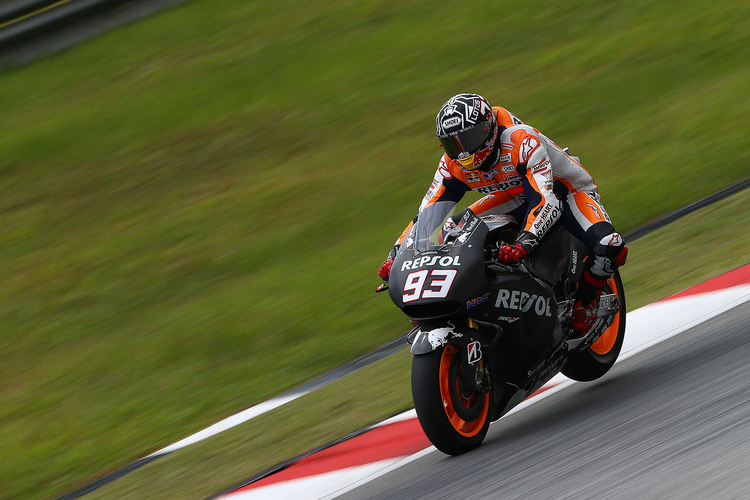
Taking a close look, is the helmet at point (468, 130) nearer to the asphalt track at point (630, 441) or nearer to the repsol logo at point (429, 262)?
the repsol logo at point (429, 262)

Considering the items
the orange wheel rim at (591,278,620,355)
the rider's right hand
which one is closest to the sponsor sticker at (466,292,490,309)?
the rider's right hand

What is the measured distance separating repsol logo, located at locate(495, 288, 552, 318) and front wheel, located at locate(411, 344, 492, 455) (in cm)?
36

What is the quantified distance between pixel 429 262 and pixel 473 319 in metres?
0.35

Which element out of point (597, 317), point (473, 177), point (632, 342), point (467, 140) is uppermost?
point (467, 140)

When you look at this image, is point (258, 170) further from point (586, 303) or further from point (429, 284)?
point (429, 284)

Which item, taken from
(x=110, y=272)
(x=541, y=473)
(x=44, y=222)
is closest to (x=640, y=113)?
(x=110, y=272)

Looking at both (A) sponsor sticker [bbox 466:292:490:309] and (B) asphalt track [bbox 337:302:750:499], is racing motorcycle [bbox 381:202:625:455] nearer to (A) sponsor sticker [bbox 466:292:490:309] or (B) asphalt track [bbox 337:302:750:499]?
(A) sponsor sticker [bbox 466:292:490:309]

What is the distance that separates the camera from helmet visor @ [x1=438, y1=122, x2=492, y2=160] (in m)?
5.27

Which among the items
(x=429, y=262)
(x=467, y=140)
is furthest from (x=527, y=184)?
(x=429, y=262)

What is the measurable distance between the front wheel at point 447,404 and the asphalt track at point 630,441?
95mm

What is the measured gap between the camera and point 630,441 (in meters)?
4.42

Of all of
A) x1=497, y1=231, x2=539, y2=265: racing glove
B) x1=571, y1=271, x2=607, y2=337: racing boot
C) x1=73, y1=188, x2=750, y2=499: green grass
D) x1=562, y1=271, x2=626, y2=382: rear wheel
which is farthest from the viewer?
x1=73, y1=188, x2=750, y2=499: green grass

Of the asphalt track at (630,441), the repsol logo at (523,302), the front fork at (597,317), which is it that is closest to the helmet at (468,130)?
the repsol logo at (523,302)

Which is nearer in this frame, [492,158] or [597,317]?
[492,158]
